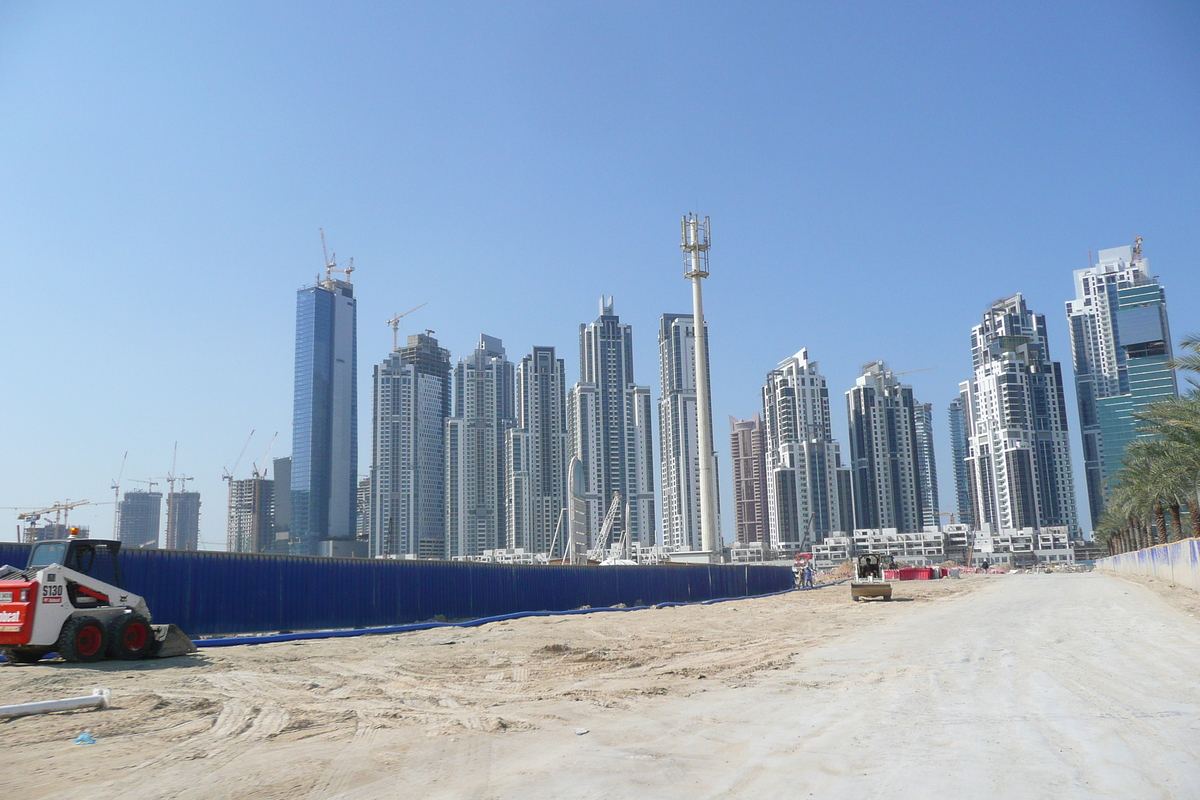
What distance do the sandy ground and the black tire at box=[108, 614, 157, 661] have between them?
515 millimetres

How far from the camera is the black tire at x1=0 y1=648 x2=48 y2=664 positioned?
14516 mm

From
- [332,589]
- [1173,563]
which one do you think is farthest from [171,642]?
[1173,563]

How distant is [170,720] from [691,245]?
204ft

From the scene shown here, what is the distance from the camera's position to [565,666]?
15102 mm

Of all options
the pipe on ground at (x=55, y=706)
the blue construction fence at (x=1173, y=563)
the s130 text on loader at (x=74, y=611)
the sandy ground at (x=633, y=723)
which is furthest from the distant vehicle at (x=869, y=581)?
the pipe on ground at (x=55, y=706)

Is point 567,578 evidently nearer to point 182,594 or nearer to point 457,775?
point 182,594

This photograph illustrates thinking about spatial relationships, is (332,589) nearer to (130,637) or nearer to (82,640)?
(130,637)

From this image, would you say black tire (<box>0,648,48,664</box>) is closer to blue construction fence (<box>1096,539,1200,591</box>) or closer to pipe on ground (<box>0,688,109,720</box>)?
pipe on ground (<box>0,688,109,720</box>)

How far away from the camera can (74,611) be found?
1461 cm

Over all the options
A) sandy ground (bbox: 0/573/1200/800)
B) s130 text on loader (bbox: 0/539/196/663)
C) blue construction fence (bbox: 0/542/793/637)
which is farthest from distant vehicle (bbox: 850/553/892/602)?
s130 text on loader (bbox: 0/539/196/663)

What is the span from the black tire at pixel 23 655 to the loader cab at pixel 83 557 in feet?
4.66

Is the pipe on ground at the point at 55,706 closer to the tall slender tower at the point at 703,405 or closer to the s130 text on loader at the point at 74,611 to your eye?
the s130 text on loader at the point at 74,611

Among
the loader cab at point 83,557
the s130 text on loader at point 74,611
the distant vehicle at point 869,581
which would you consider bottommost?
the distant vehicle at point 869,581

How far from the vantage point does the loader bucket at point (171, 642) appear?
52.4ft
